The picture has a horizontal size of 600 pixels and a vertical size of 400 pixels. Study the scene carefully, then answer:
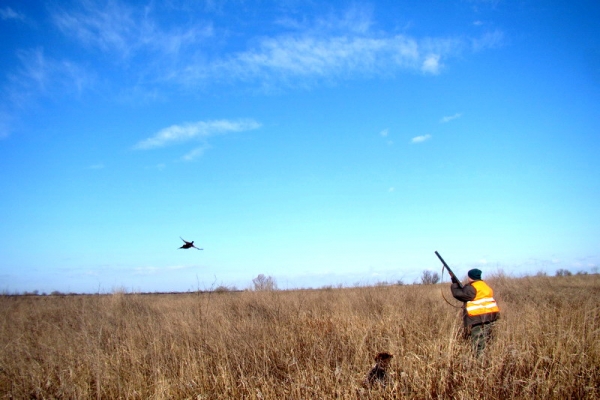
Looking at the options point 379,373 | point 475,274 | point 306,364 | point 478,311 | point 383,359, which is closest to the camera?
point 379,373

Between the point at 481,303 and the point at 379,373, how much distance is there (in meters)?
2.73

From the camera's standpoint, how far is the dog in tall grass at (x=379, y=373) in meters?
4.54

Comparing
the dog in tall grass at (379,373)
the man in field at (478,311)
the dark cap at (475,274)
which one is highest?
the dark cap at (475,274)

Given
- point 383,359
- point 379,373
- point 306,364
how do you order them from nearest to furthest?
1. point 379,373
2. point 383,359
3. point 306,364

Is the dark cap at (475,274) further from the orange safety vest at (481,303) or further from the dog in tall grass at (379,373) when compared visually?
the dog in tall grass at (379,373)

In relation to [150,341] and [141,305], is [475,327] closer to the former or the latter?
[150,341]

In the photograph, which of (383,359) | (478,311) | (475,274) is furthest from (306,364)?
(475,274)

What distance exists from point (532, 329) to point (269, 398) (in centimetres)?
523

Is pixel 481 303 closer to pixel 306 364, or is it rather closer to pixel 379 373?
pixel 379 373

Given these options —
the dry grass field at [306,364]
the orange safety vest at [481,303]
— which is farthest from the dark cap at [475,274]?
the dry grass field at [306,364]

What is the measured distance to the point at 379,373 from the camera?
479cm

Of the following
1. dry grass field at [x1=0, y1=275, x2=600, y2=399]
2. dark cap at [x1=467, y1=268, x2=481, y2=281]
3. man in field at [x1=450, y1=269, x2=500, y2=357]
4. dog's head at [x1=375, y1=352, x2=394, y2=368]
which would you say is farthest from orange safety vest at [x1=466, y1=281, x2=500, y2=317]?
dog's head at [x1=375, y1=352, x2=394, y2=368]

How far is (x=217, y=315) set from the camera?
995cm

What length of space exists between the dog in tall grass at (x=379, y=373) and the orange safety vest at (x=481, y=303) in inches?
86.7
